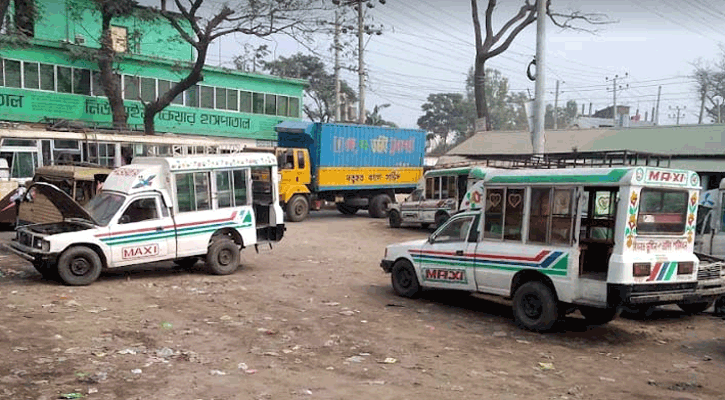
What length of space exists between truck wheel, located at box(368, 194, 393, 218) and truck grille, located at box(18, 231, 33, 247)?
50.8ft


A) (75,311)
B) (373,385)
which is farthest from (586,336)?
(75,311)

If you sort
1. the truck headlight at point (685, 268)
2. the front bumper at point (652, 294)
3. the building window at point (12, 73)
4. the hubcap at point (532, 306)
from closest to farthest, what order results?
1. the front bumper at point (652, 294)
2. the truck headlight at point (685, 268)
3. the hubcap at point (532, 306)
4. the building window at point (12, 73)

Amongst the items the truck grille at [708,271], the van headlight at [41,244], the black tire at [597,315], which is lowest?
the black tire at [597,315]

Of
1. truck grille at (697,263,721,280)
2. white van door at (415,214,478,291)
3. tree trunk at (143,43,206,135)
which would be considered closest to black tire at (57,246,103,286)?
white van door at (415,214,478,291)

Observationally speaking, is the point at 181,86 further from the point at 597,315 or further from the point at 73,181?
the point at 597,315

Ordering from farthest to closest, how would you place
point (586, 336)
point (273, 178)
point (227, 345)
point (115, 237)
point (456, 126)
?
point (456, 126)
point (273, 178)
point (115, 237)
point (586, 336)
point (227, 345)

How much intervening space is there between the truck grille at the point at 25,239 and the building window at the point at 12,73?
1732 cm

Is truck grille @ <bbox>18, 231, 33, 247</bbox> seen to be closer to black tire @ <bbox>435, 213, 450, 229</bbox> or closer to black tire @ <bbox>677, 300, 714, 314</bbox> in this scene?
black tire @ <bbox>677, 300, 714, 314</bbox>

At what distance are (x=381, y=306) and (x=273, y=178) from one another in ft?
14.2

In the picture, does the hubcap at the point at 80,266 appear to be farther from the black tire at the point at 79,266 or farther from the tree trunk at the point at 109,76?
the tree trunk at the point at 109,76

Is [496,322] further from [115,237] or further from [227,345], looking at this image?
[115,237]

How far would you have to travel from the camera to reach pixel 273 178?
12969mm

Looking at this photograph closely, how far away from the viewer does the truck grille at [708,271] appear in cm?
847

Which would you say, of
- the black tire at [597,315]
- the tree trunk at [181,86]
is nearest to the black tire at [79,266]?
the black tire at [597,315]
